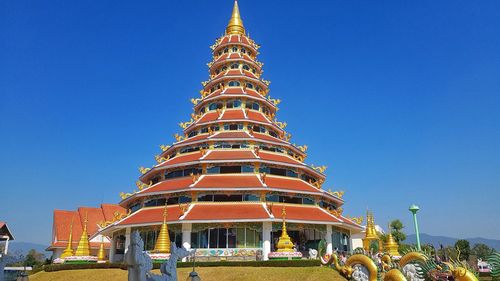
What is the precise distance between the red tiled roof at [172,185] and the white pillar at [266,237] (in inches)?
253

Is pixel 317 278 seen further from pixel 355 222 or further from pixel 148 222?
pixel 355 222

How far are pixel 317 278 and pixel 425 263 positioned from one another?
10.2m

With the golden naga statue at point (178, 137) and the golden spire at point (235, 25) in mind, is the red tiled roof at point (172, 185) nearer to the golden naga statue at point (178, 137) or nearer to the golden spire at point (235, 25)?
the golden naga statue at point (178, 137)

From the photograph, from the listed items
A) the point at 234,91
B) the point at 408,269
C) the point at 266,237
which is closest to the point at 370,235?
the point at 266,237

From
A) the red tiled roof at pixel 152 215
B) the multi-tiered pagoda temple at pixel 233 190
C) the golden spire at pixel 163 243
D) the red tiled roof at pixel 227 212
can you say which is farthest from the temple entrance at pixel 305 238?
the golden spire at pixel 163 243

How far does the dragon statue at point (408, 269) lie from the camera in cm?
961

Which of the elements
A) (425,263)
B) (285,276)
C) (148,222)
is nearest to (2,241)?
(148,222)

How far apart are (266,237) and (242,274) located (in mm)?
6918

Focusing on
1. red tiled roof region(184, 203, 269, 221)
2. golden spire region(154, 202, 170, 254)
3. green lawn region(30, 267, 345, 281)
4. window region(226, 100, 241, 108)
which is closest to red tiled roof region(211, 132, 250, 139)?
window region(226, 100, 241, 108)

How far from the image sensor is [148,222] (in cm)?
2972

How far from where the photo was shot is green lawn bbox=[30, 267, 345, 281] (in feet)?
69.3

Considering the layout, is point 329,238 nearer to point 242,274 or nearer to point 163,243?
point 242,274

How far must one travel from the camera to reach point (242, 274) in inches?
877

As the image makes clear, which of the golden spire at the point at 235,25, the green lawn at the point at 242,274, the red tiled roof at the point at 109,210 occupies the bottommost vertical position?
Answer: the green lawn at the point at 242,274
